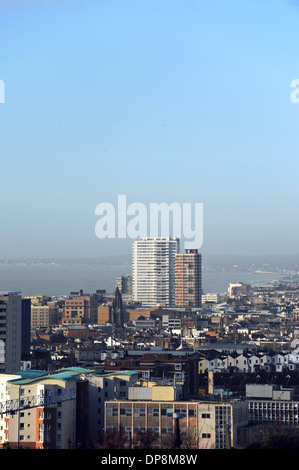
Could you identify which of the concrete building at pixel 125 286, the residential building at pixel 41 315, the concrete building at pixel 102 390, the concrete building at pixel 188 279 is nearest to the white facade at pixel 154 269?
the concrete building at pixel 188 279

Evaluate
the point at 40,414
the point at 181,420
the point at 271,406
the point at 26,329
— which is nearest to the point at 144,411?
the point at 181,420

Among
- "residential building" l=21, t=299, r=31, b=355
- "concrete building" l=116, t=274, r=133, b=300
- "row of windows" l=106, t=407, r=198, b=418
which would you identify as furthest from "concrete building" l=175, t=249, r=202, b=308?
"row of windows" l=106, t=407, r=198, b=418

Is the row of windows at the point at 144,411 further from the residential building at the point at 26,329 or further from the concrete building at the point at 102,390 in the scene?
the residential building at the point at 26,329

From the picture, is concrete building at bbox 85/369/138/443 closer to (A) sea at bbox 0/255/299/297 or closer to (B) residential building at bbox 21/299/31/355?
(B) residential building at bbox 21/299/31/355

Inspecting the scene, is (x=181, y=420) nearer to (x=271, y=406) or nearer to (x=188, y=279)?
(x=271, y=406)

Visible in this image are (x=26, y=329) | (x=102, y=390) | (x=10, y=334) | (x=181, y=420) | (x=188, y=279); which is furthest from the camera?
(x=188, y=279)
